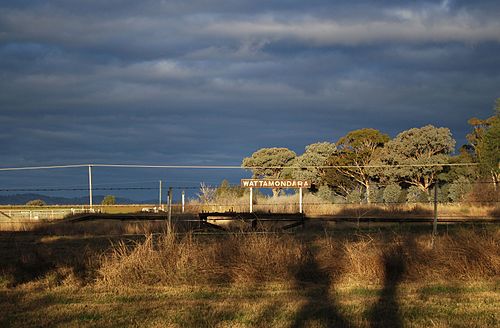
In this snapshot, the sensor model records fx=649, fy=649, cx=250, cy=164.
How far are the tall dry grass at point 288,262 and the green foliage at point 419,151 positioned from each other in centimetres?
3866

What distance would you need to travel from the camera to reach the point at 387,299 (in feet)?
30.9

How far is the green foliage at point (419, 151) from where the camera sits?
164 ft

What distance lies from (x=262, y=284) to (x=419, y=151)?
45551 millimetres

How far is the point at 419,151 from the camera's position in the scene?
54.0 metres

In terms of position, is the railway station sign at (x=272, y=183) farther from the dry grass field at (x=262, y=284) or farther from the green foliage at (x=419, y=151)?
the green foliage at (x=419, y=151)

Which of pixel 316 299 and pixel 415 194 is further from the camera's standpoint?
pixel 415 194

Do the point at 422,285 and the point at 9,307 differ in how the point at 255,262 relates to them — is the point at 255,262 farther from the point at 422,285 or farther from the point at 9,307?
the point at 9,307

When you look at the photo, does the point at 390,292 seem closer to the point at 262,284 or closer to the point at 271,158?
the point at 262,284

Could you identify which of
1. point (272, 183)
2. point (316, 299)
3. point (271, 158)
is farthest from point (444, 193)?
point (316, 299)

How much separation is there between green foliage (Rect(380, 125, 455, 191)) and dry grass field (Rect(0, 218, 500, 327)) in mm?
38511

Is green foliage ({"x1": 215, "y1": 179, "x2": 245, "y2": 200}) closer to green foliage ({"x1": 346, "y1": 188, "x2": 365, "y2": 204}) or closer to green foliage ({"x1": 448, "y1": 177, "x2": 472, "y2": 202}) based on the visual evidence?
green foliage ({"x1": 346, "y1": 188, "x2": 365, "y2": 204})

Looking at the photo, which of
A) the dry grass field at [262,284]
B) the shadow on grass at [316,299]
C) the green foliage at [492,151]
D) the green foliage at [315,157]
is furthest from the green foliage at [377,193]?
the shadow on grass at [316,299]

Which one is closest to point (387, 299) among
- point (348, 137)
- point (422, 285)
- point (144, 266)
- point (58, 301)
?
point (422, 285)

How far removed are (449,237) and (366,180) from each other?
38350mm
